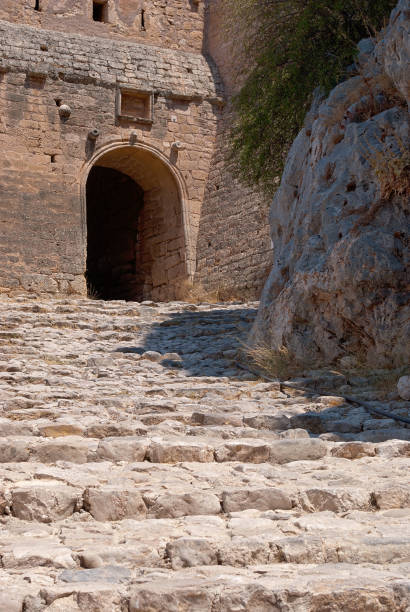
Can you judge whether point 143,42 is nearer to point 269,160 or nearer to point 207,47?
point 207,47

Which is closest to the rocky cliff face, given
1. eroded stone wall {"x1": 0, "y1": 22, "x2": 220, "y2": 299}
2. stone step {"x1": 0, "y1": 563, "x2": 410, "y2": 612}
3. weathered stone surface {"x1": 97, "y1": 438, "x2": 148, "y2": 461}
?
weathered stone surface {"x1": 97, "y1": 438, "x2": 148, "y2": 461}

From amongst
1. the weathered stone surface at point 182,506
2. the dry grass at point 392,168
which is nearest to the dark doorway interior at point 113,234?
the dry grass at point 392,168

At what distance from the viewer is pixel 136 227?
19.2m

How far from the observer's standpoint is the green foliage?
10.4 metres

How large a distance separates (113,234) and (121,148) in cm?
301

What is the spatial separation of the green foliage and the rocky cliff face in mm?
755

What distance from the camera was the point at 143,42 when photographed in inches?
738

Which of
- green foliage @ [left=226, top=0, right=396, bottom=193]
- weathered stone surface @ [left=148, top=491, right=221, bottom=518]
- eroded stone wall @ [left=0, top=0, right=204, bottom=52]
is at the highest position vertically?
eroded stone wall @ [left=0, top=0, right=204, bottom=52]

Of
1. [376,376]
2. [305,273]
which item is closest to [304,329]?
[305,273]

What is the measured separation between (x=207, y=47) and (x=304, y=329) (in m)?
12.2

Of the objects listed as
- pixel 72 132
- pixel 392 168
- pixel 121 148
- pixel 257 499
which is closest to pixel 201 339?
pixel 392 168

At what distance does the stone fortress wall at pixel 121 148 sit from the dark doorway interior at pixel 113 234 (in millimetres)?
48

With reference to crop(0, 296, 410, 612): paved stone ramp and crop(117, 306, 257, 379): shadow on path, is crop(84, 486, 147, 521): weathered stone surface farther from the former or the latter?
crop(117, 306, 257, 379): shadow on path

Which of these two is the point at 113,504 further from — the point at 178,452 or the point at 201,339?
the point at 201,339
